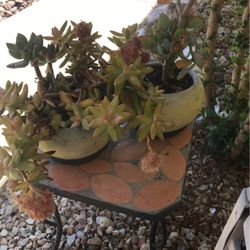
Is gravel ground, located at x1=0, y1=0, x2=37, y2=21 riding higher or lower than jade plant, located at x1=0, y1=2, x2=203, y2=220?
lower

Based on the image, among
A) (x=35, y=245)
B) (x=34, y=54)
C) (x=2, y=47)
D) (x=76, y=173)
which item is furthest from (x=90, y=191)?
A: (x=2, y=47)

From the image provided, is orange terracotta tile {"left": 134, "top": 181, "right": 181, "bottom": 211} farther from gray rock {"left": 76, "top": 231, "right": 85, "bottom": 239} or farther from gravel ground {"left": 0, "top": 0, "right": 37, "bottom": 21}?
gravel ground {"left": 0, "top": 0, "right": 37, "bottom": 21}

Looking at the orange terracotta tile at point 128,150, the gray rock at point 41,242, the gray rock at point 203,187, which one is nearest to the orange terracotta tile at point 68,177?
the orange terracotta tile at point 128,150

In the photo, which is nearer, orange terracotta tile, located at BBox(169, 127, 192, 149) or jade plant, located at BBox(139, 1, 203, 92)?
jade plant, located at BBox(139, 1, 203, 92)

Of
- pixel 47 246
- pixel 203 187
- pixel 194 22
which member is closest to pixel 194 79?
pixel 194 22

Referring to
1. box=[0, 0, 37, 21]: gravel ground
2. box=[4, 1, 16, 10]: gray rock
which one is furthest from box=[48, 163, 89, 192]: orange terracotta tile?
box=[4, 1, 16, 10]: gray rock

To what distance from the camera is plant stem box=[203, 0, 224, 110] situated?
50.7 inches

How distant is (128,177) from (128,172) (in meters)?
0.02

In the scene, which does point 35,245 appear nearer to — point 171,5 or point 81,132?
point 81,132

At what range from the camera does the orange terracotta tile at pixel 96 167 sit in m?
1.04

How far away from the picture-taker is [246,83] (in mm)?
1329

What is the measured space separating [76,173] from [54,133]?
0.14 meters

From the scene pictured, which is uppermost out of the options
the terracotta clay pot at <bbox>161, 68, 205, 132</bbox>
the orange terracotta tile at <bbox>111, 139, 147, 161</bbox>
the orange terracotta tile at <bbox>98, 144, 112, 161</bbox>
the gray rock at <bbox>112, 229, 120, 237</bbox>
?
the terracotta clay pot at <bbox>161, 68, 205, 132</bbox>

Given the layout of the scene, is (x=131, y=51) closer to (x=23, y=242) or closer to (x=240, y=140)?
(x=240, y=140)
